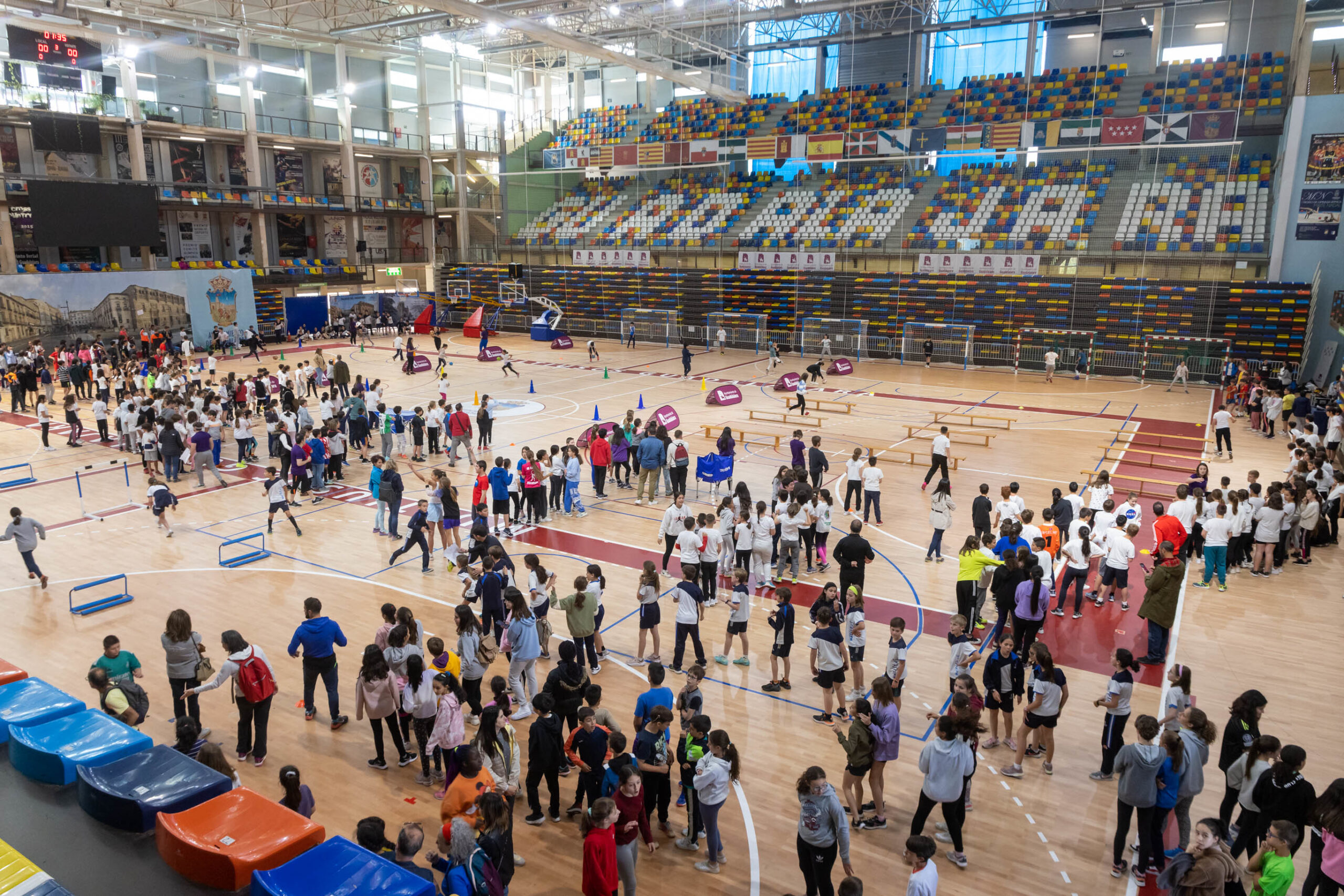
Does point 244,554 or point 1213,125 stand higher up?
point 1213,125

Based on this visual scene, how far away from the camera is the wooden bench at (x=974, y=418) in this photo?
23.9 meters

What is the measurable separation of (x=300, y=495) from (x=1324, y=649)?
1748 cm

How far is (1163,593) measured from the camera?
10102mm

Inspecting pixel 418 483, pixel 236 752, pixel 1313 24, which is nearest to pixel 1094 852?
pixel 236 752

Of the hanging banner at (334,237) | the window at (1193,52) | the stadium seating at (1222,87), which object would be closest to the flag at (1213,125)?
the stadium seating at (1222,87)

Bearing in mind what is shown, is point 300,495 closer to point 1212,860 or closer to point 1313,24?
point 1212,860

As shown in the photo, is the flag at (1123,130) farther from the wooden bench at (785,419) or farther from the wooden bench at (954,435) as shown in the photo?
the wooden bench at (785,419)

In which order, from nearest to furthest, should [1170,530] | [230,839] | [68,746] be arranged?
[230,839] < [68,746] < [1170,530]

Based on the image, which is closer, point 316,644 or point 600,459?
point 316,644

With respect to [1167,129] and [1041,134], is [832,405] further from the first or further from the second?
[1167,129]

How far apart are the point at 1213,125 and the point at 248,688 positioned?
3649cm

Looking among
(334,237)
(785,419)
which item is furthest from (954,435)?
(334,237)

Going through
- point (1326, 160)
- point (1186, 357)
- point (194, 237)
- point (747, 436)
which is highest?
point (1326, 160)

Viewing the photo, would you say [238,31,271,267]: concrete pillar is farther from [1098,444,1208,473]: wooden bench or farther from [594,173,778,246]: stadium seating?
[1098,444,1208,473]: wooden bench
